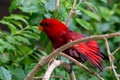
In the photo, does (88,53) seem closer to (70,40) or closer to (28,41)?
(70,40)

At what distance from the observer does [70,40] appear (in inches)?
82.0

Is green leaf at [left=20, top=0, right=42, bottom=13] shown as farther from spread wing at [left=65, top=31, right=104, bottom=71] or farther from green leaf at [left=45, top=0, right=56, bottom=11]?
spread wing at [left=65, top=31, right=104, bottom=71]

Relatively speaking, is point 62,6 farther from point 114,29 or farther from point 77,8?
point 114,29

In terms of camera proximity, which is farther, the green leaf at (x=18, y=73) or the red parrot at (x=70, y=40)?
the green leaf at (x=18, y=73)

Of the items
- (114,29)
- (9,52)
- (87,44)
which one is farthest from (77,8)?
(114,29)

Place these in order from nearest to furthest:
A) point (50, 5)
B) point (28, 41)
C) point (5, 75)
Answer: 1. point (5, 75)
2. point (50, 5)
3. point (28, 41)

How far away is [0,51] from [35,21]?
257mm

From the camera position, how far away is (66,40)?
7.16 feet

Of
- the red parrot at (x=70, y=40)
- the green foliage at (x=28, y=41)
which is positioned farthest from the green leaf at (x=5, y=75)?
the red parrot at (x=70, y=40)

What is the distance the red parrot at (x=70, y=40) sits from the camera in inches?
76.9

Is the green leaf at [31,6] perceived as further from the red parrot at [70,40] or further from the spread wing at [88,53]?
the spread wing at [88,53]

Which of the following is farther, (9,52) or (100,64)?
(9,52)

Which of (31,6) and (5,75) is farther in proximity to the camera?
(31,6)

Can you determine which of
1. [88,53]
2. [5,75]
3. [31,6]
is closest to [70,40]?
[88,53]
